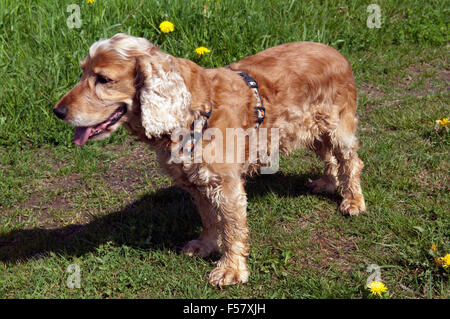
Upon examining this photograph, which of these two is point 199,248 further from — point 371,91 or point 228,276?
point 371,91

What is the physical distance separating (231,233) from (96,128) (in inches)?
41.6

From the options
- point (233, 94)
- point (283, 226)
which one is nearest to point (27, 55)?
point (233, 94)

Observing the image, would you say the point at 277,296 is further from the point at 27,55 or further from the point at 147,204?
the point at 27,55

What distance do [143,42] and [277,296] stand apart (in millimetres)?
1713

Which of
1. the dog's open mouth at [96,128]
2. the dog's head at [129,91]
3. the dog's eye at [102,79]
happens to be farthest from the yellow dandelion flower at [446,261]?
the dog's eye at [102,79]

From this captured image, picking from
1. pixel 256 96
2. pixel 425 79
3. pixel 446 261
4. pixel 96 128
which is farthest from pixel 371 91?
pixel 96 128

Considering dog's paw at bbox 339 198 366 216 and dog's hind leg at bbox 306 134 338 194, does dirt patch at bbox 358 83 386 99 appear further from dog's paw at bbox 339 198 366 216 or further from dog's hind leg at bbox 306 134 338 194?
dog's paw at bbox 339 198 366 216

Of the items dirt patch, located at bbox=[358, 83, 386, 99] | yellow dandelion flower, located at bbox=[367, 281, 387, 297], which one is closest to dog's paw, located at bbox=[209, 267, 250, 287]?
yellow dandelion flower, located at bbox=[367, 281, 387, 297]

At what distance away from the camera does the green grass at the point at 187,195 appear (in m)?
3.01

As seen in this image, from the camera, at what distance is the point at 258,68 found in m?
3.07

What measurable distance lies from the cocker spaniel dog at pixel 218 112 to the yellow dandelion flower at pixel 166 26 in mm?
1917

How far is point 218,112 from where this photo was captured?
279cm

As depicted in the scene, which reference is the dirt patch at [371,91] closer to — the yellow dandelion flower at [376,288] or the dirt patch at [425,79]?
the dirt patch at [425,79]

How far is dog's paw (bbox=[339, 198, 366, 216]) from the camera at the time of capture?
11.5 feet
